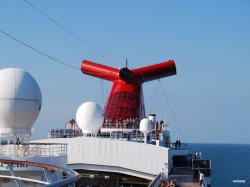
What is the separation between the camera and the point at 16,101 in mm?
19375

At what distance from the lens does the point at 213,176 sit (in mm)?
77000

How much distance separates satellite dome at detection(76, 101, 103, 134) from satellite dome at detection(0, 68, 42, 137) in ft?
40.4

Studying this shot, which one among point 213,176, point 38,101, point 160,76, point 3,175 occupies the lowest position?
point 213,176

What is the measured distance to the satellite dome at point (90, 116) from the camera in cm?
3234

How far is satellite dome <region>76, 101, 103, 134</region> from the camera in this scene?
1273 inches

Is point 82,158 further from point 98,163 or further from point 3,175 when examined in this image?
point 3,175

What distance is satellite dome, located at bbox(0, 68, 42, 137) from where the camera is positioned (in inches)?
762

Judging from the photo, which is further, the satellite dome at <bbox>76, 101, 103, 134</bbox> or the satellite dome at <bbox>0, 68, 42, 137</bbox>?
the satellite dome at <bbox>76, 101, 103, 134</bbox>

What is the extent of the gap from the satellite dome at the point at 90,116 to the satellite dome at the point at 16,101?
12.3 metres

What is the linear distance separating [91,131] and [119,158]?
342 centimetres

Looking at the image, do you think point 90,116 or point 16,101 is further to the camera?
point 90,116

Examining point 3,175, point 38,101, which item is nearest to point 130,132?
point 38,101

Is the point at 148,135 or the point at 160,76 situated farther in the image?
the point at 160,76

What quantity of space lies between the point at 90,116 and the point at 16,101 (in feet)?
43.2
